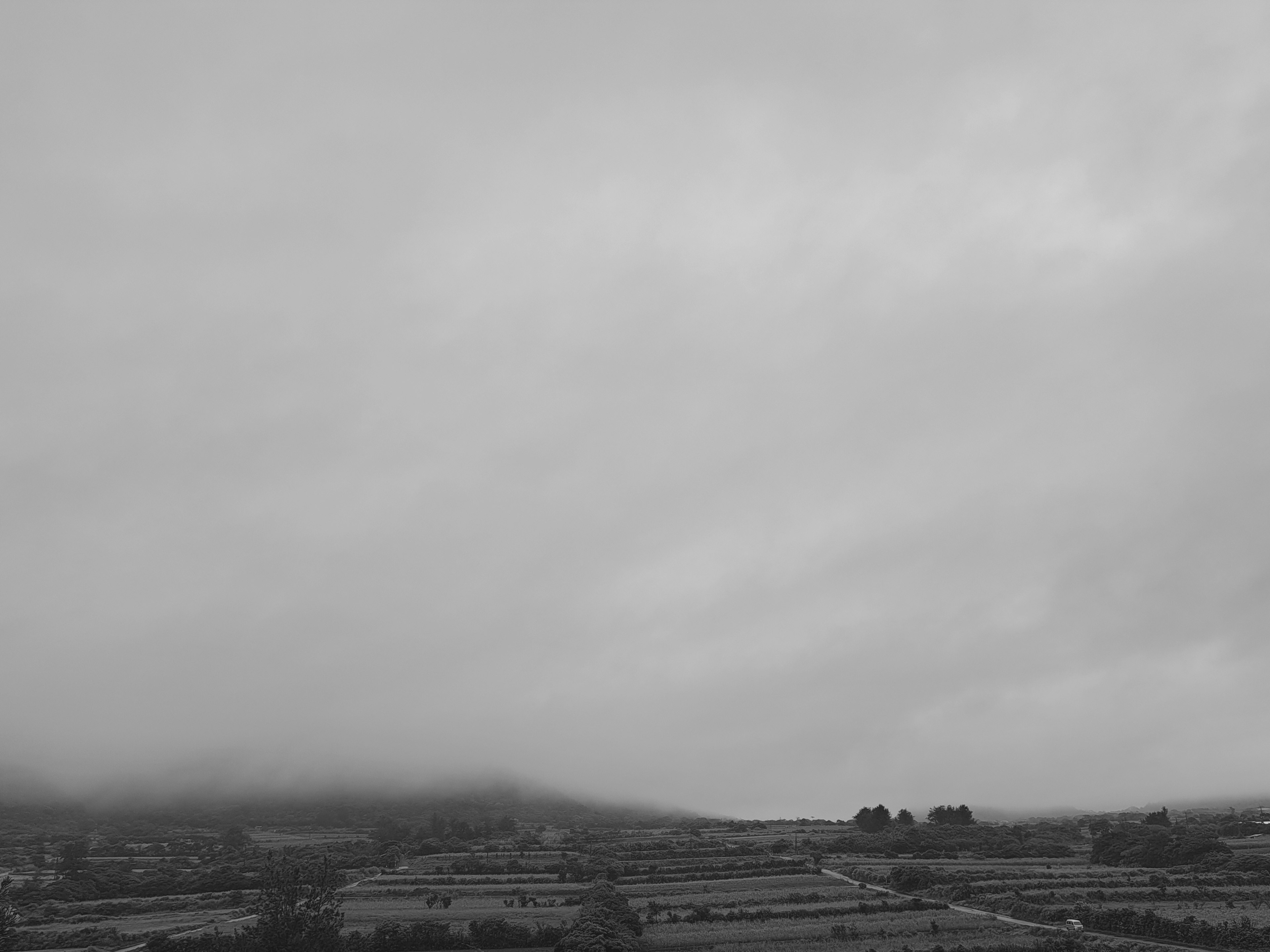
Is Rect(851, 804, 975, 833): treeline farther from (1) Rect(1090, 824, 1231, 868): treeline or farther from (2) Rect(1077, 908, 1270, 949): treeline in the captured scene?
(2) Rect(1077, 908, 1270, 949): treeline

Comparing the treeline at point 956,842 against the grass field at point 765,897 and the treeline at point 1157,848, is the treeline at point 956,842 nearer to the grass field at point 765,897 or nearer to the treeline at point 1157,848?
the grass field at point 765,897

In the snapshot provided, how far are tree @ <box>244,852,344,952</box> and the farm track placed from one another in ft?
85.6

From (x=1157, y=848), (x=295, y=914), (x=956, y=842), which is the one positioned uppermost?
(x=295, y=914)

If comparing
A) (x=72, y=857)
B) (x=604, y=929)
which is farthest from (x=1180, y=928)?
(x=72, y=857)

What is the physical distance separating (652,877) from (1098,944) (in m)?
72.4

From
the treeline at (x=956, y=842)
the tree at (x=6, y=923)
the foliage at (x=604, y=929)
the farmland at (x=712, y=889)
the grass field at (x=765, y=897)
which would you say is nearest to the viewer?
the tree at (x=6, y=923)

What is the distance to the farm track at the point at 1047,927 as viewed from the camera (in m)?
56.7

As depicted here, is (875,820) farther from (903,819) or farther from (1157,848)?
(1157,848)

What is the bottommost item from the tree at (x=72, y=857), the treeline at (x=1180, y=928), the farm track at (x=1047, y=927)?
the tree at (x=72, y=857)

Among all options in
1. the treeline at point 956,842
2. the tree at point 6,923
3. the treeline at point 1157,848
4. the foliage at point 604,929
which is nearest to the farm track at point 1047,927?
the foliage at point 604,929

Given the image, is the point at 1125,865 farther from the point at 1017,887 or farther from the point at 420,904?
the point at 420,904

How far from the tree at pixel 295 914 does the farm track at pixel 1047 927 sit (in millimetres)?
26085

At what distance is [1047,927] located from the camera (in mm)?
67625

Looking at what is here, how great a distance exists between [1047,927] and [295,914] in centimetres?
5864
